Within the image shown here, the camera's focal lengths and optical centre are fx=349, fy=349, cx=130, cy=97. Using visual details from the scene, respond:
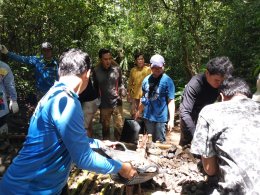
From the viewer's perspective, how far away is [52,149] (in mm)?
2252

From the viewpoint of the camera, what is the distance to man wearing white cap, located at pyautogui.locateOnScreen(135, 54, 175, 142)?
5570 millimetres

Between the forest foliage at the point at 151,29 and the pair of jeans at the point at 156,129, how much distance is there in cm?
275

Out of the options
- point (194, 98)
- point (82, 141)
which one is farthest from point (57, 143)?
point (194, 98)

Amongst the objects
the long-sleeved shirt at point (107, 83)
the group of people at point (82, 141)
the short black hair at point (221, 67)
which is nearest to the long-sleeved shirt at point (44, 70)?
the long-sleeved shirt at point (107, 83)

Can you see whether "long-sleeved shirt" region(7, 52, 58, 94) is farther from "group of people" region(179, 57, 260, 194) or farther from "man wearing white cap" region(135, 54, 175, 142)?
"group of people" region(179, 57, 260, 194)

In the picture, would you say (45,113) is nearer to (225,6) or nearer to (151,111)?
(151,111)

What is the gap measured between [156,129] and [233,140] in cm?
326

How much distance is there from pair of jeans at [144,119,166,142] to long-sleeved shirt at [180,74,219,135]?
3.75ft

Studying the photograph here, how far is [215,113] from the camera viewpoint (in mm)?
2680

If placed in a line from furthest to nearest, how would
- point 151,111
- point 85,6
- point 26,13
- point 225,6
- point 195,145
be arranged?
point 225,6, point 85,6, point 26,13, point 151,111, point 195,145

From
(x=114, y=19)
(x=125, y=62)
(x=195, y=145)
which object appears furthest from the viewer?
(x=125, y=62)

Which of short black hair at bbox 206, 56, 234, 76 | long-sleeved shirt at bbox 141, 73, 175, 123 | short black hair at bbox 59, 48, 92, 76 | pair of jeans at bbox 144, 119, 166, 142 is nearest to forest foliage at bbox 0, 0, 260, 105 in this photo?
long-sleeved shirt at bbox 141, 73, 175, 123

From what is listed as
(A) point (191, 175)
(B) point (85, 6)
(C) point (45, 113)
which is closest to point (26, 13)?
(B) point (85, 6)

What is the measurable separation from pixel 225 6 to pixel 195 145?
9.79 m
